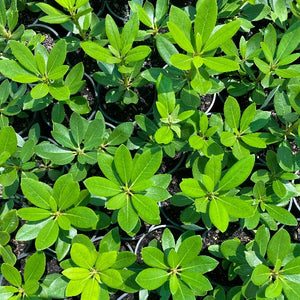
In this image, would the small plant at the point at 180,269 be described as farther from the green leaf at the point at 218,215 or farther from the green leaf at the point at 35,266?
the green leaf at the point at 35,266

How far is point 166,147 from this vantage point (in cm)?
156

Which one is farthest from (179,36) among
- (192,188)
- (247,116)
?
(192,188)

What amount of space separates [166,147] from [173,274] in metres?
0.56

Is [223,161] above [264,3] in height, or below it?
below

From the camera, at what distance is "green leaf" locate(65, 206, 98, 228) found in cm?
133

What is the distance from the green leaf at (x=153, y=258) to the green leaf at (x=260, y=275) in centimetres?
36

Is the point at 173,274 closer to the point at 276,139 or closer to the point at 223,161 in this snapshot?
the point at 223,161

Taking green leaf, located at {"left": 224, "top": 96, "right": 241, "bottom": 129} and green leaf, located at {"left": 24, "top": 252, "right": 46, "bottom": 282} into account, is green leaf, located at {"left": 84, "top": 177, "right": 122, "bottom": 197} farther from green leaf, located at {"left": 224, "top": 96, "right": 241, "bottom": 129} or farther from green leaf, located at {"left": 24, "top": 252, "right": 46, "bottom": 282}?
green leaf, located at {"left": 224, "top": 96, "right": 241, "bottom": 129}

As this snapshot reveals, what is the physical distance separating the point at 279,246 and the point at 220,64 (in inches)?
30.8

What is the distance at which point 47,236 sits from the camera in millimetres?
1326

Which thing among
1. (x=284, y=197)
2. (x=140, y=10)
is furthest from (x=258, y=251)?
(x=140, y=10)

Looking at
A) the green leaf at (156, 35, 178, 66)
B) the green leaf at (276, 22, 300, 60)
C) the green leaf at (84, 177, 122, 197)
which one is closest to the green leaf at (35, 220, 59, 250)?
the green leaf at (84, 177, 122, 197)

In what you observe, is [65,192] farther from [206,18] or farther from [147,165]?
[206,18]

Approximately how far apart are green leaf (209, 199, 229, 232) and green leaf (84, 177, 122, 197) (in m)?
0.37
